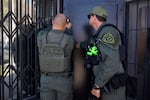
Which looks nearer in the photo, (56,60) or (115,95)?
(115,95)

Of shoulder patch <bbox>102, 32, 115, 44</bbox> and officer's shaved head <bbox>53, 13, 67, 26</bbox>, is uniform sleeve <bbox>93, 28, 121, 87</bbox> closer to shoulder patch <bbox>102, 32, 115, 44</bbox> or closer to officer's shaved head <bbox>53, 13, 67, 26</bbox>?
shoulder patch <bbox>102, 32, 115, 44</bbox>

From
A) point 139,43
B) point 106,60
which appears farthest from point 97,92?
point 139,43

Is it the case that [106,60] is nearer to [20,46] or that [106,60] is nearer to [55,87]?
[55,87]

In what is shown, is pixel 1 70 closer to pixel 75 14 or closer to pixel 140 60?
pixel 75 14

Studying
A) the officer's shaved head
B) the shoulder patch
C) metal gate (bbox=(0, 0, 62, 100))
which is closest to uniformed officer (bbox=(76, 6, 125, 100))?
the shoulder patch

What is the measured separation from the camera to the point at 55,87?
342 centimetres

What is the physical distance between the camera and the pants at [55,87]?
342cm

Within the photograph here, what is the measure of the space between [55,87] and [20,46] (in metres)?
0.94

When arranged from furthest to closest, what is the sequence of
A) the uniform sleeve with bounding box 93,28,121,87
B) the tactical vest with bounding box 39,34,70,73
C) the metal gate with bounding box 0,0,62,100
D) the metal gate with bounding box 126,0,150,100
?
the metal gate with bounding box 126,0,150,100 < the metal gate with bounding box 0,0,62,100 < the tactical vest with bounding box 39,34,70,73 < the uniform sleeve with bounding box 93,28,121,87

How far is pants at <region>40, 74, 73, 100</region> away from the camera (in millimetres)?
3418

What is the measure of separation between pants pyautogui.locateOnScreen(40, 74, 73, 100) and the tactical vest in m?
0.11

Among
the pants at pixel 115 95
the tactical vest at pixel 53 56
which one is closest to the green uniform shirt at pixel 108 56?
the pants at pixel 115 95

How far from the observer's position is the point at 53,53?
3357mm

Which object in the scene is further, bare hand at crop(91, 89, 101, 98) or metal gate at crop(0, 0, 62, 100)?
metal gate at crop(0, 0, 62, 100)
